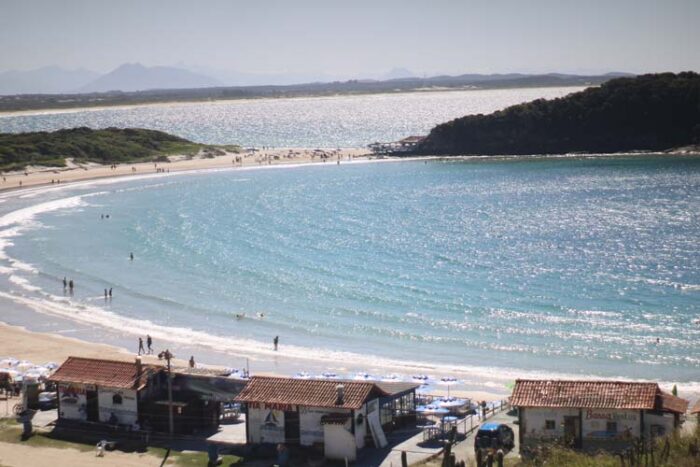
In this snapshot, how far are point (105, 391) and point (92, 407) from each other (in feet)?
2.78

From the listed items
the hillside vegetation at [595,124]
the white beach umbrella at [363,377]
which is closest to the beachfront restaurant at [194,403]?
the white beach umbrella at [363,377]

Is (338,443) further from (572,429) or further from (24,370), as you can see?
(24,370)

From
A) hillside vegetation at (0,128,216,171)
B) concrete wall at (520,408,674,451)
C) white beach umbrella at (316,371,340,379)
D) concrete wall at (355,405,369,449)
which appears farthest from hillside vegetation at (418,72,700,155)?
concrete wall at (355,405,369,449)

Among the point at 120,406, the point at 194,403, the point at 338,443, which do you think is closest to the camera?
the point at 338,443

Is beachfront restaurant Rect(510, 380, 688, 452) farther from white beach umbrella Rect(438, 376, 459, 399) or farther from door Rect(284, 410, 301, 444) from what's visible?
white beach umbrella Rect(438, 376, 459, 399)

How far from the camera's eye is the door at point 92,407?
3306 cm

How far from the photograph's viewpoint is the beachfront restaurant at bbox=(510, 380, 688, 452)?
27.4 meters

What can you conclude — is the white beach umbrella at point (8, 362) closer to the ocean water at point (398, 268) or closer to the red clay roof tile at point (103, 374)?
the ocean water at point (398, 268)

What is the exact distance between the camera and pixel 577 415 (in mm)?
28016

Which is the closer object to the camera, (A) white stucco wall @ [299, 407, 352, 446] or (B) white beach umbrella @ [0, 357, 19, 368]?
(A) white stucco wall @ [299, 407, 352, 446]

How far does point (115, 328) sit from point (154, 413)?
19.2 meters

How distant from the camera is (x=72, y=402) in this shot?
33.2 m

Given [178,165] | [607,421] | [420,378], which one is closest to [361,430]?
[607,421]

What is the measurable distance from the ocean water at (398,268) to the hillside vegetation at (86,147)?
83.4ft
